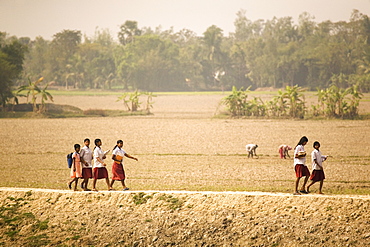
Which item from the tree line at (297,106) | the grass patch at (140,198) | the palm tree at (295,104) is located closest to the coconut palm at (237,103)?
the tree line at (297,106)

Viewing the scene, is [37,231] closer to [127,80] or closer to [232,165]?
[232,165]

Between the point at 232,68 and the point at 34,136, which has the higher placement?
the point at 232,68

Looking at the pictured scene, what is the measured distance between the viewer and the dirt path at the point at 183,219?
977 cm

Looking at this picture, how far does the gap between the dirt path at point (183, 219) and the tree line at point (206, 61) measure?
49.3m

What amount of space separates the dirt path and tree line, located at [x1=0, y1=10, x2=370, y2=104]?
49.3 metres

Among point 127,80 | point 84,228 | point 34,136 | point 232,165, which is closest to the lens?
point 84,228

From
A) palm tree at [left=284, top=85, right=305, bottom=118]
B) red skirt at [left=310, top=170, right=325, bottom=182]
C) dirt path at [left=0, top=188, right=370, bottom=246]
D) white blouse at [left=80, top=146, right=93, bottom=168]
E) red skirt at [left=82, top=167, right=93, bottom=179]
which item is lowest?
dirt path at [left=0, top=188, right=370, bottom=246]

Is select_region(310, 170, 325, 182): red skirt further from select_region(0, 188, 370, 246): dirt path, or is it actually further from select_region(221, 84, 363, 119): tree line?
select_region(221, 84, 363, 119): tree line

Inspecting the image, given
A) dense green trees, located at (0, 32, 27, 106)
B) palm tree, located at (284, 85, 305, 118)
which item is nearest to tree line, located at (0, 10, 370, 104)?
dense green trees, located at (0, 32, 27, 106)

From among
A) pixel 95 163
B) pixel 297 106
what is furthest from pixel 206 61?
pixel 95 163

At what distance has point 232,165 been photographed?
629 inches

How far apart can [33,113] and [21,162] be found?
618 inches

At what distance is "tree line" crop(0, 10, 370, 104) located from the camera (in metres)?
60.2

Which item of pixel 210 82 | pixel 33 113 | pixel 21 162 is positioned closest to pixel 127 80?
pixel 210 82
